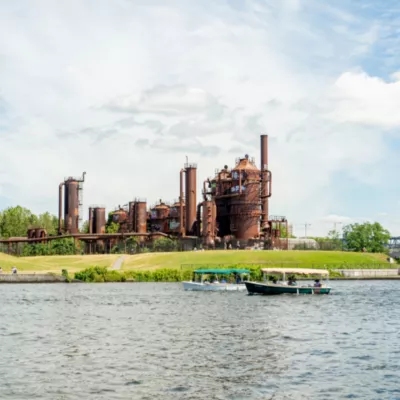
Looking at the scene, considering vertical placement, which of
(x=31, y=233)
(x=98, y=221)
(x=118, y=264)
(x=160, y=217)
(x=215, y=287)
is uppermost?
(x=160, y=217)

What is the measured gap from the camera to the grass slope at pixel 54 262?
124375 mm

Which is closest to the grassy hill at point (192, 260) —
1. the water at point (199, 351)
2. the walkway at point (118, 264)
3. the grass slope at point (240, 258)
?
the grass slope at point (240, 258)

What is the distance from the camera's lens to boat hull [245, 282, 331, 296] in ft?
273

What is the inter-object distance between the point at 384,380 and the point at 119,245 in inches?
5165

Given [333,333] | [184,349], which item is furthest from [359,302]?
[184,349]

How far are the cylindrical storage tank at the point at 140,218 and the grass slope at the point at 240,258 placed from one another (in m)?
22.2

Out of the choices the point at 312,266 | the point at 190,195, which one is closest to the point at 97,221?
the point at 190,195

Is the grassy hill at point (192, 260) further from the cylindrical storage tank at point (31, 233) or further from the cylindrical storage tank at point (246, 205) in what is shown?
the cylindrical storage tank at point (31, 233)

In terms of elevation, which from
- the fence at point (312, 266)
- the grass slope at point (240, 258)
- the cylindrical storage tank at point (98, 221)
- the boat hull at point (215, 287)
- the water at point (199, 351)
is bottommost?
the water at point (199, 351)

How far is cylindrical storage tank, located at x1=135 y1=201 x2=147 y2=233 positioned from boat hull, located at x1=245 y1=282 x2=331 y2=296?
82.5m

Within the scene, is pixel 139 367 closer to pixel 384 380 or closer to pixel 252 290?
pixel 384 380

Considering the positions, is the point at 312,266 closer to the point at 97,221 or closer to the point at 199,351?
the point at 97,221

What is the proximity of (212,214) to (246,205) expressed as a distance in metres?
7.10

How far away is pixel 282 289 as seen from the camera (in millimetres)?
83500
